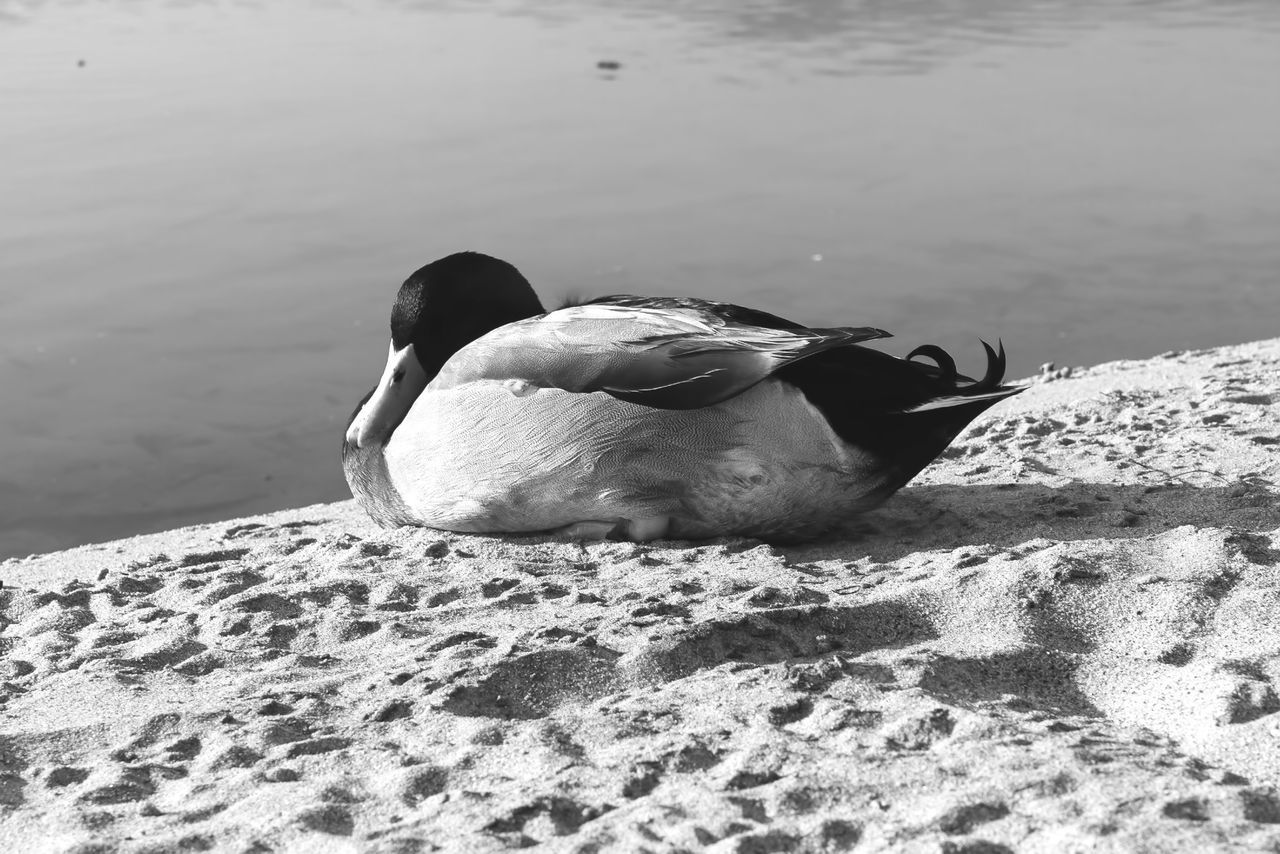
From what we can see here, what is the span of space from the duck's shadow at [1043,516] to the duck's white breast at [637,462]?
0.17m

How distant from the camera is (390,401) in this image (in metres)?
4.75

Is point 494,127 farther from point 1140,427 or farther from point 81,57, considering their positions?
point 1140,427

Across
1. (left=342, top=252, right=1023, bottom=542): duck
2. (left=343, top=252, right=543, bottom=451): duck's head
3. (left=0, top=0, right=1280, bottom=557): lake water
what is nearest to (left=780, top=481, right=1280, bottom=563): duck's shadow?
(left=342, top=252, right=1023, bottom=542): duck

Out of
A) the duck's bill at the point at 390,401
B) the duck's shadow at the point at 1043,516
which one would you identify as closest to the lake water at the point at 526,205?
the duck's bill at the point at 390,401

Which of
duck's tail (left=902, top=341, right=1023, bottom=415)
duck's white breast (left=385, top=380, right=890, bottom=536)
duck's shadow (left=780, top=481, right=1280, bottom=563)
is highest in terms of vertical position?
duck's tail (left=902, top=341, right=1023, bottom=415)

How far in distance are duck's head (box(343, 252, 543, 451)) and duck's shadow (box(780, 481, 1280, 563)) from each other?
1.31 m

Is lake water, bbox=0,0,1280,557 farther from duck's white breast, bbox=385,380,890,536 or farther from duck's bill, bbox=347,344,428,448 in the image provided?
duck's white breast, bbox=385,380,890,536

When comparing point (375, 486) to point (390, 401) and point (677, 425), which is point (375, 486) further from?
point (677, 425)

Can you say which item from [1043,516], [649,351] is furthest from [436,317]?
[1043,516]

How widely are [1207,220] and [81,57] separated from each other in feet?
32.8

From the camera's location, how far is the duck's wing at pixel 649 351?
3.97m

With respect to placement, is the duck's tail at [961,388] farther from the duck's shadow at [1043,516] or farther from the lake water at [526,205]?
the lake water at [526,205]

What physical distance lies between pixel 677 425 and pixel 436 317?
3.74ft

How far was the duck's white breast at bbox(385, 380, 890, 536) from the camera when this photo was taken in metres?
4.07
